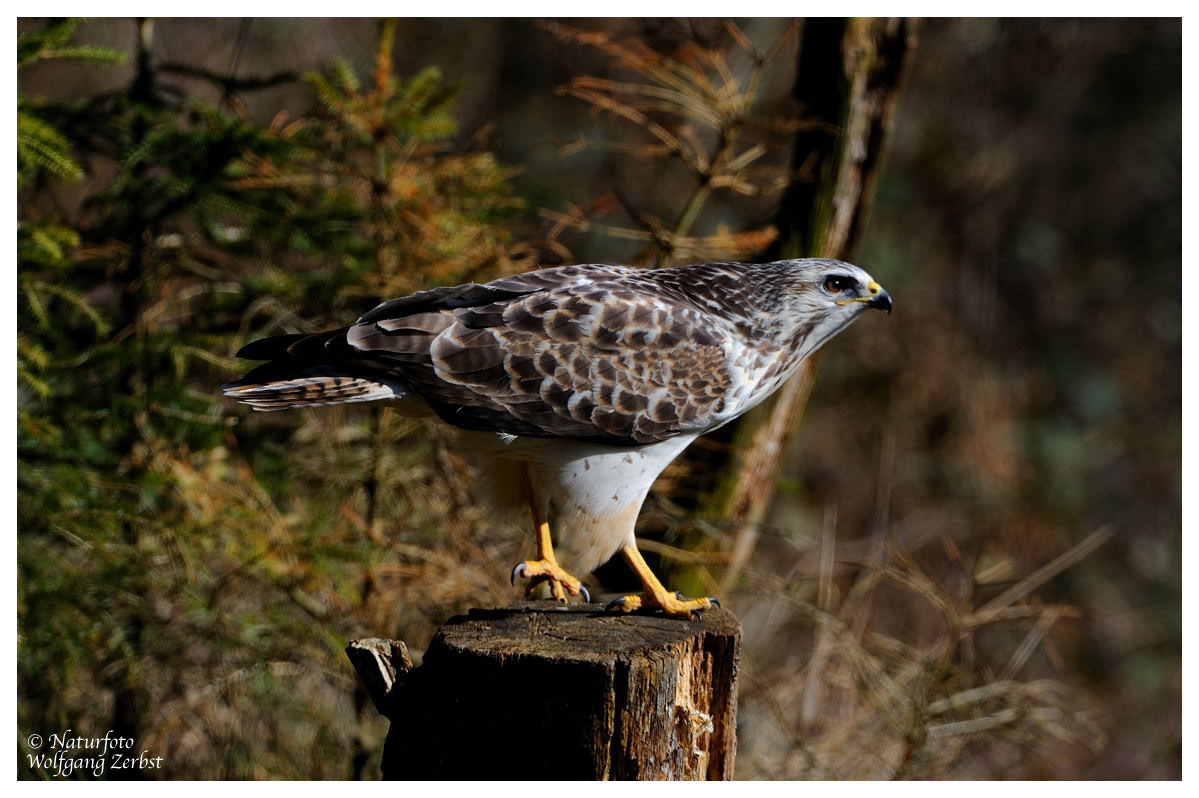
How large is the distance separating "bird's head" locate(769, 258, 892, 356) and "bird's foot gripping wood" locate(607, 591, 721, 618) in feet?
3.13

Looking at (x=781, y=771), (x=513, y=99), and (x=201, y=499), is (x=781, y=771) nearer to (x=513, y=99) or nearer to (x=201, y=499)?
(x=201, y=499)

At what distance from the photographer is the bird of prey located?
376 centimetres

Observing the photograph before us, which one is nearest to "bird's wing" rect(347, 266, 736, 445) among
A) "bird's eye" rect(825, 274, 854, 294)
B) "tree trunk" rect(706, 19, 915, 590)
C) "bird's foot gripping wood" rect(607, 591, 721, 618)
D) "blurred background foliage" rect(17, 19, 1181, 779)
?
"bird's eye" rect(825, 274, 854, 294)

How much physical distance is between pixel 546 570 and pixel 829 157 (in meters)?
2.78

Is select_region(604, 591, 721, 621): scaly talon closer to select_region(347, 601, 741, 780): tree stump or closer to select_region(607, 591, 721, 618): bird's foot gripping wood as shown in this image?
select_region(607, 591, 721, 618): bird's foot gripping wood

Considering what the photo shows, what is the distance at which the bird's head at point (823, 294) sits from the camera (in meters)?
4.00

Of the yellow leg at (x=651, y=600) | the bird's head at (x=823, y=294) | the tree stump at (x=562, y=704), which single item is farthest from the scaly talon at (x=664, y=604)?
the bird's head at (x=823, y=294)

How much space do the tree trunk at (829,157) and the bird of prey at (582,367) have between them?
1831 mm

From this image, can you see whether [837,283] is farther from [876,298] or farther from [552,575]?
[552,575]

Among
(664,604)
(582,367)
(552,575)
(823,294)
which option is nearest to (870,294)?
(823,294)

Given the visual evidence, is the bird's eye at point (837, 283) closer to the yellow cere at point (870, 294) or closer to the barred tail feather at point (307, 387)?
the yellow cere at point (870, 294)

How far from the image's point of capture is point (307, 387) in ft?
12.1

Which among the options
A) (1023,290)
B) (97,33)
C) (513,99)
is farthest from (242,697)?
(1023,290)

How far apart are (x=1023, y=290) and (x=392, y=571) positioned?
808 centimetres
